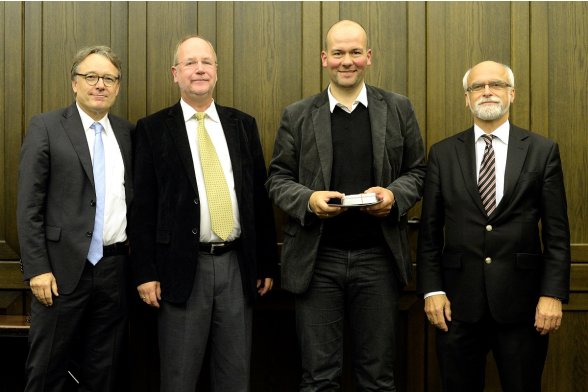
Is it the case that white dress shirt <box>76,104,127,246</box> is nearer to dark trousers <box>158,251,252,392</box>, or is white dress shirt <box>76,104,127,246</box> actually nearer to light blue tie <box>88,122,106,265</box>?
light blue tie <box>88,122,106,265</box>

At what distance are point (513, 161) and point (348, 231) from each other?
63 centimetres

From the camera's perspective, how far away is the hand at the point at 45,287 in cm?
241

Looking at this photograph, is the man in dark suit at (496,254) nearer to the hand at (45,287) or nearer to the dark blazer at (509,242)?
the dark blazer at (509,242)

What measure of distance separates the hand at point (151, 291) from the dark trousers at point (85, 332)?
11cm

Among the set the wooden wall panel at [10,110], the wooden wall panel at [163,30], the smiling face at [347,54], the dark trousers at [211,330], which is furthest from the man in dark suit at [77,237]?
the smiling face at [347,54]

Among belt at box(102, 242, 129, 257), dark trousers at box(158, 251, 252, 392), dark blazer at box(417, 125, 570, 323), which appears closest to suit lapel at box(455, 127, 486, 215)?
dark blazer at box(417, 125, 570, 323)

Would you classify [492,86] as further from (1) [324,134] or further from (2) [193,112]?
(2) [193,112]

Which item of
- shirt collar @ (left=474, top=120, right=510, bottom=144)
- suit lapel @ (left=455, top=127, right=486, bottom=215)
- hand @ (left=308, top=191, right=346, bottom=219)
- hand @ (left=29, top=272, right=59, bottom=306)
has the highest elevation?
shirt collar @ (left=474, top=120, right=510, bottom=144)

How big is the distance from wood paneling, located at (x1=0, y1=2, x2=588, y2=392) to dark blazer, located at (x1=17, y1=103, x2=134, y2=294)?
2.00 ft

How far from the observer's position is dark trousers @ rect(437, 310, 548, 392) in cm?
228

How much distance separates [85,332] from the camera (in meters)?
2.53

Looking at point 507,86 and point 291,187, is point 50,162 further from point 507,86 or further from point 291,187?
point 507,86

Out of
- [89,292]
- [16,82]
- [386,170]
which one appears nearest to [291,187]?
[386,170]

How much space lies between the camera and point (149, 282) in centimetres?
246
